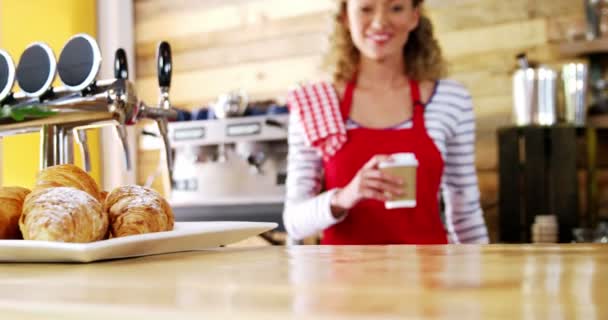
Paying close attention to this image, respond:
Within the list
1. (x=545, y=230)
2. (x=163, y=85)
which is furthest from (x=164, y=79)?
(x=545, y=230)

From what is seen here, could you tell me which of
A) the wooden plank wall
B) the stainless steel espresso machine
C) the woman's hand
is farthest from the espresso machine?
the wooden plank wall

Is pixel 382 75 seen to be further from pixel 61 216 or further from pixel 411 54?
pixel 61 216

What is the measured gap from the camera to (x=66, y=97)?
103cm

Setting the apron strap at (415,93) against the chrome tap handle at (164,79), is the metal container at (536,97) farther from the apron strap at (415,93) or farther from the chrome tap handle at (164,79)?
the chrome tap handle at (164,79)

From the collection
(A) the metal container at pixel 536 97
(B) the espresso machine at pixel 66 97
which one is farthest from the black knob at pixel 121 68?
(A) the metal container at pixel 536 97

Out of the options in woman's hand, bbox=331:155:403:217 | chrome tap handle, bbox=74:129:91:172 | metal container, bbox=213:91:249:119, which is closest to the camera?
chrome tap handle, bbox=74:129:91:172

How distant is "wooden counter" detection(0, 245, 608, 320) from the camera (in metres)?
0.33

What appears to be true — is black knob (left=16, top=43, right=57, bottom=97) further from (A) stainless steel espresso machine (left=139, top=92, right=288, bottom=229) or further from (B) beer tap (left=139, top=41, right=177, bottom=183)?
(A) stainless steel espresso machine (left=139, top=92, right=288, bottom=229)

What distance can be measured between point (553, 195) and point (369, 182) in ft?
3.97

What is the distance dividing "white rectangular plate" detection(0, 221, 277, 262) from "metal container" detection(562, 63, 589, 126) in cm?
206

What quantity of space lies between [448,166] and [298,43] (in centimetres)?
165

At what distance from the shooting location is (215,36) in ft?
12.3

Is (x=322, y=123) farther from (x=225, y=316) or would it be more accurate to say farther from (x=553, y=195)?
(x=225, y=316)

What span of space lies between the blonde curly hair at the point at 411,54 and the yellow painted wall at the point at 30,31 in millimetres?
1678
